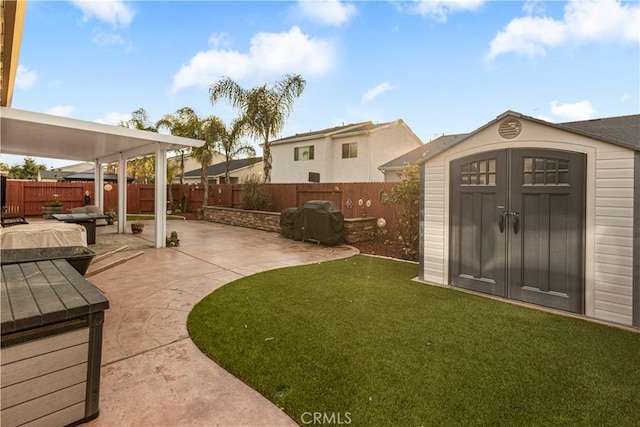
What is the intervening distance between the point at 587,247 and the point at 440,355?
2512mm

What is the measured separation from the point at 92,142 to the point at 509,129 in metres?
10.2

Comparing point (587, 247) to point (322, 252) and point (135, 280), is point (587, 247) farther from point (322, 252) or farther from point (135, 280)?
point (135, 280)

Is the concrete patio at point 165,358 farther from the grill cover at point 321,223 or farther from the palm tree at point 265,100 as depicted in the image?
the palm tree at point 265,100

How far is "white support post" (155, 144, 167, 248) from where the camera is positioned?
866cm

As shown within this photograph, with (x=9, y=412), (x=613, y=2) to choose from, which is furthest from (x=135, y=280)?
(x=613, y=2)

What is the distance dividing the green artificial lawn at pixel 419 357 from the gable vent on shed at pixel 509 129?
238 cm

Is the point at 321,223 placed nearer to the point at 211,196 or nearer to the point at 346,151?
the point at 211,196

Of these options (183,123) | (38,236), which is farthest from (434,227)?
(183,123)

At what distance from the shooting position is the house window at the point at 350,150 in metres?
19.5

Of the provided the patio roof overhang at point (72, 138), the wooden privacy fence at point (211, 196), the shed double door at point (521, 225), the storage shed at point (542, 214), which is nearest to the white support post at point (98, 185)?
the patio roof overhang at point (72, 138)
